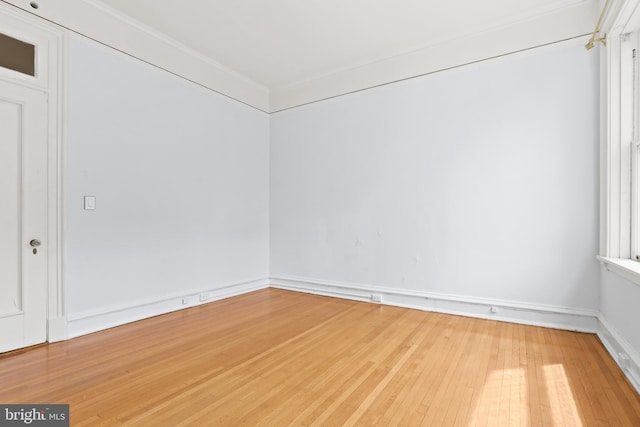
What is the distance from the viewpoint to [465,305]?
3730mm

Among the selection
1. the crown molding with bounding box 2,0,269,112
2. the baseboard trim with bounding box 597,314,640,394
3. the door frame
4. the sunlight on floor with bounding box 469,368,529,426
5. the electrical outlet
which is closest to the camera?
the sunlight on floor with bounding box 469,368,529,426

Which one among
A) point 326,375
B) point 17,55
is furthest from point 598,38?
point 17,55

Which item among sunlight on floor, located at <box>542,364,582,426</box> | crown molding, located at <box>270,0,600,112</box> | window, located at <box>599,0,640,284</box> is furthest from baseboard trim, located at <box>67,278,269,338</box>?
window, located at <box>599,0,640,284</box>

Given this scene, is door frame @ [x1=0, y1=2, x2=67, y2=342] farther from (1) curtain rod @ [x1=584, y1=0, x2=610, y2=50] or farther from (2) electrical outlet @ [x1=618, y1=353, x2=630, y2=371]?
(1) curtain rod @ [x1=584, y1=0, x2=610, y2=50]

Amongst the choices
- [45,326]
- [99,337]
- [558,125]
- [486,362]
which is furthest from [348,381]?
[558,125]

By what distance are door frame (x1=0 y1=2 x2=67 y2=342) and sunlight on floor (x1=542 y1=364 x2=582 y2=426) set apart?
156 inches

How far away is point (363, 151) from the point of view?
449 centimetres

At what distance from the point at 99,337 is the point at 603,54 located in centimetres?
547

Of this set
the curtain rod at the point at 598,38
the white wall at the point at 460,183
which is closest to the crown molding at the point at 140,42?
the white wall at the point at 460,183

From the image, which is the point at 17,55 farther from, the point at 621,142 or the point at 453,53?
the point at 621,142

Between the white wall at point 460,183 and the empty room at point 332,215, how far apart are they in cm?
2

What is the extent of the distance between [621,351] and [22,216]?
5.04 meters

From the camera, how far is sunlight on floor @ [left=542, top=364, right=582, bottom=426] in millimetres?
1823

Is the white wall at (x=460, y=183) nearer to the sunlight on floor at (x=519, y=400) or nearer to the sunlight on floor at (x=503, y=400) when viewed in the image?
the sunlight on floor at (x=519, y=400)
